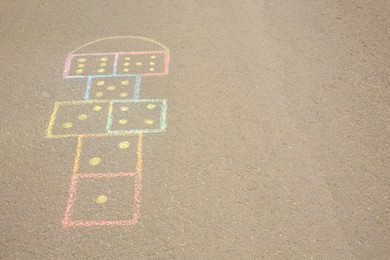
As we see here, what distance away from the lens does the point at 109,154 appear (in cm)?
432

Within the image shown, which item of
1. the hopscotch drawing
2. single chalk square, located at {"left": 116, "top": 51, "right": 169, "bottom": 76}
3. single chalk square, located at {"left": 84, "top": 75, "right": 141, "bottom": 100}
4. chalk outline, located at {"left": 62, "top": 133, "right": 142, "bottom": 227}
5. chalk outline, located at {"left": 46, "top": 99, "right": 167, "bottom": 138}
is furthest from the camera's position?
single chalk square, located at {"left": 116, "top": 51, "right": 169, "bottom": 76}

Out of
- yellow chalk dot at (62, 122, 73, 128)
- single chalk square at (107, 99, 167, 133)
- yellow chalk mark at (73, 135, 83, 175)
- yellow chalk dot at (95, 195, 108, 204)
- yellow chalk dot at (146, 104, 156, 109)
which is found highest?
yellow chalk dot at (146, 104, 156, 109)

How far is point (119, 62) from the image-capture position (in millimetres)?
5445

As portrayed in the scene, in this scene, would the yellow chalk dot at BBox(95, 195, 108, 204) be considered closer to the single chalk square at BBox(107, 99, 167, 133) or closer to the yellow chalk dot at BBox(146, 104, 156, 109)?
the single chalk square at BBox(107, 99, 167, 133)

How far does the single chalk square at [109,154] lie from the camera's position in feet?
13.8

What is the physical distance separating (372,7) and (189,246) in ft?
17.1

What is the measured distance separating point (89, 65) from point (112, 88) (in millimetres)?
641

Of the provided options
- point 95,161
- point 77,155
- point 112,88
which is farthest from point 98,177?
A: point 112,88

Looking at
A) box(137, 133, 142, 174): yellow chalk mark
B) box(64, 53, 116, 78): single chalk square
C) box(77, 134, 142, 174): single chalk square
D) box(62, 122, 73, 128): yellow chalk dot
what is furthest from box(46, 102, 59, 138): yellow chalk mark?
box(137, 133, 142, 174): yellow chalk mark

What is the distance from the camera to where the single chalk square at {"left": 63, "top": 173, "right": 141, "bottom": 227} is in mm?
3775

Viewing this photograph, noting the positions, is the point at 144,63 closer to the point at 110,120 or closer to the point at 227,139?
the point at 110,120

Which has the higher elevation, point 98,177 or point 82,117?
point 82,117

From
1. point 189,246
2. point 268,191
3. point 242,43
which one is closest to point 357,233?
point 268,191

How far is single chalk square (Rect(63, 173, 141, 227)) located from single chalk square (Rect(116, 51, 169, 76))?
5.63 ft
